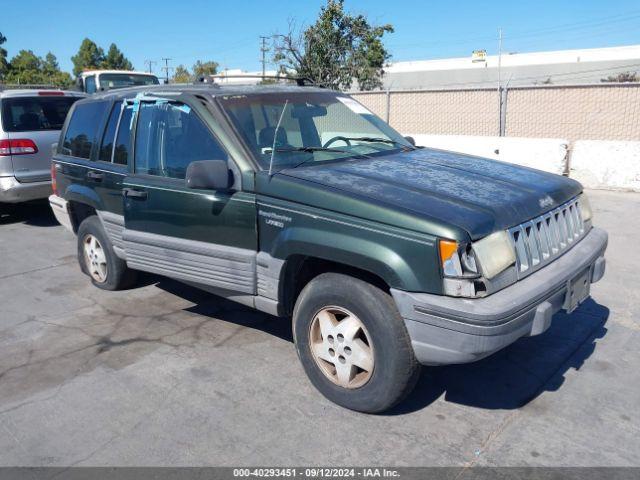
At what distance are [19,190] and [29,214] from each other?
1.69 metres

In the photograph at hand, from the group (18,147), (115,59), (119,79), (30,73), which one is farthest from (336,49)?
(115,59)

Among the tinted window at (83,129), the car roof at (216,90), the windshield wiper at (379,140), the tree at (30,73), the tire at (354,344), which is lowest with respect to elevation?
the tire at (354,344)

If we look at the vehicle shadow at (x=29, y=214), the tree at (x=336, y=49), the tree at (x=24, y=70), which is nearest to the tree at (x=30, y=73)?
the tree at (x=24, y=70)

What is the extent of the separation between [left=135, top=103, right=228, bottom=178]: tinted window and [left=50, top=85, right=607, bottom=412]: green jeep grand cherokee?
14 mm

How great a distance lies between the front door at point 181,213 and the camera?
12.8ft

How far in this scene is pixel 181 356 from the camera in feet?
14.0

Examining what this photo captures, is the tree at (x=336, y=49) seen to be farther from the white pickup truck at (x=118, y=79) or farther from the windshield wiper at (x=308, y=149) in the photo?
the windshield wiper at (x=308, y=149)

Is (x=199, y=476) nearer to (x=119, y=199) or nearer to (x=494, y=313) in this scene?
(x=494, y=313)

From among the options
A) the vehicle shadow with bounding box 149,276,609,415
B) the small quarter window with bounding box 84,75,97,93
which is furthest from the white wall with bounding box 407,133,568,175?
the small quarter window with bounding box 84,75,97,93

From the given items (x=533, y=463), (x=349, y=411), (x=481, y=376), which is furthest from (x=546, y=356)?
(x=349, y=411)

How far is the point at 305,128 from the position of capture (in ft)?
14.3

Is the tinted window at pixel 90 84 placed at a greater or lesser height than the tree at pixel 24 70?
lesser

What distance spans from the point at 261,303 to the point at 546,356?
2048mm

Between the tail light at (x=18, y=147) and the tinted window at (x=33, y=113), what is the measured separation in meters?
0.17
